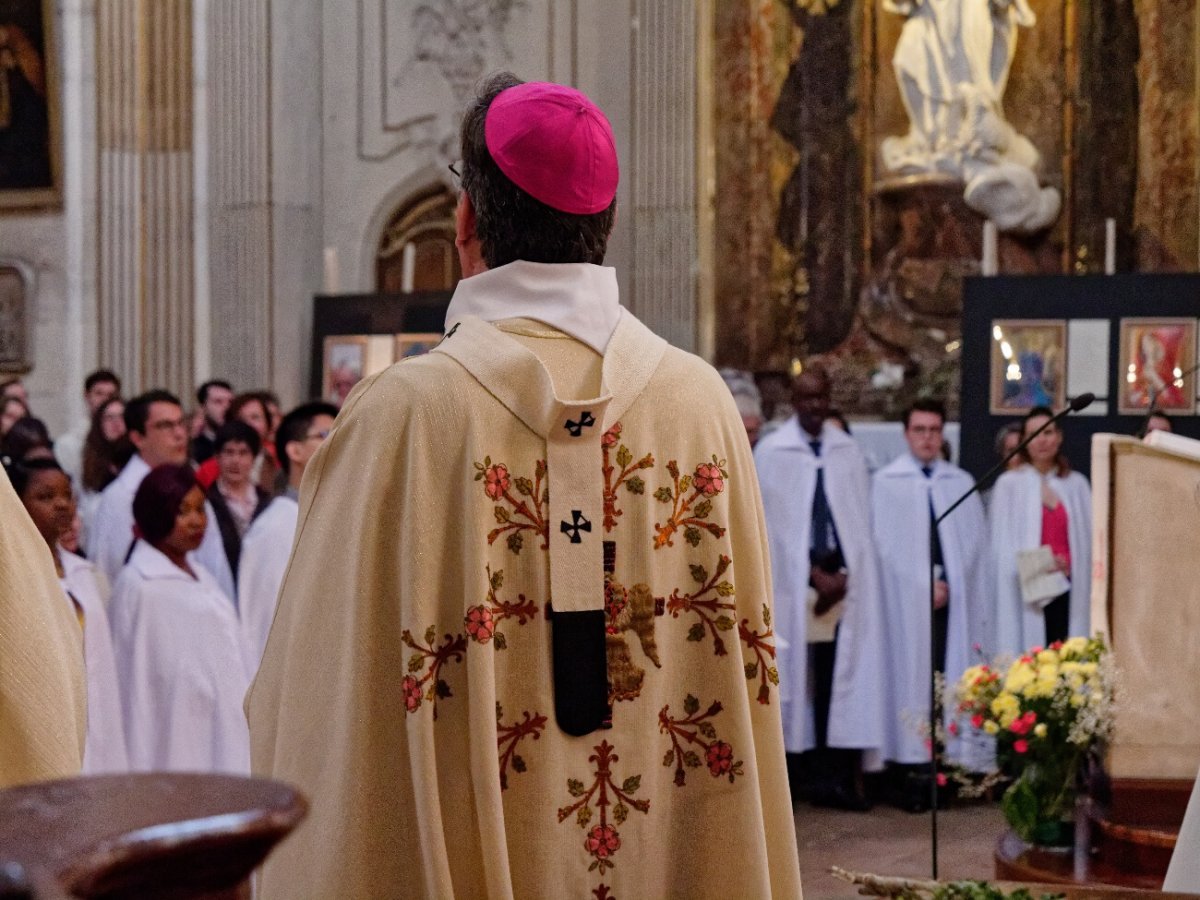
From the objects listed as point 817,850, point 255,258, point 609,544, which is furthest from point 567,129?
point 255,258

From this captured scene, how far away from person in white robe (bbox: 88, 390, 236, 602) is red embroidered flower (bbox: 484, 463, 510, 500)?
4.34 m

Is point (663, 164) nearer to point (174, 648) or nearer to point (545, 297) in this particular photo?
point (174, 648)

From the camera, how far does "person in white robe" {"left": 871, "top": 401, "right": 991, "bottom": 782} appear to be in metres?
8.72

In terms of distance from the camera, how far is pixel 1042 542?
8766mm

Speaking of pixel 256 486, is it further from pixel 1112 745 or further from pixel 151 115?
pixel 151 115

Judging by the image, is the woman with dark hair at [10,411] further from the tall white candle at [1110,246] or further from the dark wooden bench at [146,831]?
the dark wooden bench at [146,831]

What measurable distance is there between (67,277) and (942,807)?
7.89m

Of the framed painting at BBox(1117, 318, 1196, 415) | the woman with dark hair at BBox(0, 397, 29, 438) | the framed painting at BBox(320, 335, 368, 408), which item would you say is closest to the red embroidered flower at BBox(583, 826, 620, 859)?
the framed painting at BBox(1117, 318, 1196, 415)

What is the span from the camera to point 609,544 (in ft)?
8.50

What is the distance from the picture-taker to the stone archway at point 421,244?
12.9 metres

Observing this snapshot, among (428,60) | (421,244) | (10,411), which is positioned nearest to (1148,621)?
(10,411)

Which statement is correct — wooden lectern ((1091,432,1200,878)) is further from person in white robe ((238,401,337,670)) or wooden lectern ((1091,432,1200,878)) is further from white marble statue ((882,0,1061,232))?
white marble statue ((882,0,1061,232))

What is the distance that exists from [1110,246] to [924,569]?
314 cm

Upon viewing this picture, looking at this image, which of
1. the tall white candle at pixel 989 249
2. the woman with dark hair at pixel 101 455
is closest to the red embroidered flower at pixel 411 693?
the woman with dark hair at pixel 101 455
